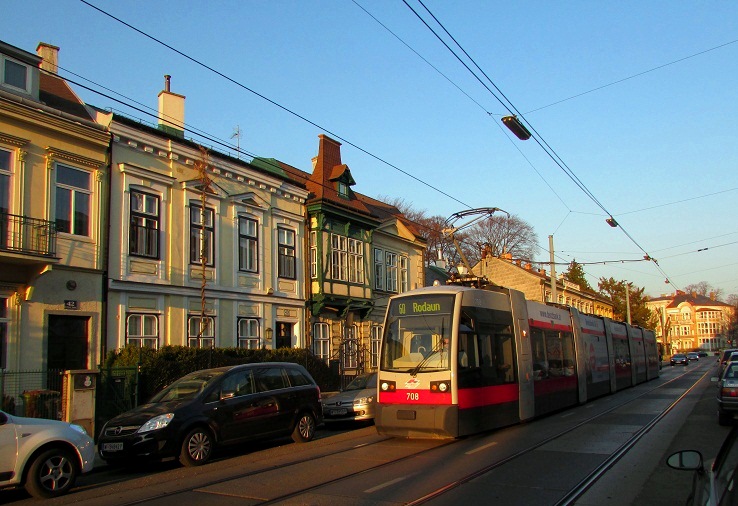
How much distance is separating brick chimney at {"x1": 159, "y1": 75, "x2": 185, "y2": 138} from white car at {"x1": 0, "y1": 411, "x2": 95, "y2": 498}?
15290mm

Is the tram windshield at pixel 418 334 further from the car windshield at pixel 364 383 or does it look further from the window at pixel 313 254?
the window at pixel 313 254

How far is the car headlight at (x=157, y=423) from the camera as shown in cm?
1109

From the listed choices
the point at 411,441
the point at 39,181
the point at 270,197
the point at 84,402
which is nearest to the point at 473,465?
the point at 411,441

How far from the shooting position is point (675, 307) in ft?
497

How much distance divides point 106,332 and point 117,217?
11.2 ft

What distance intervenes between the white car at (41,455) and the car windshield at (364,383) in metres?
9.91

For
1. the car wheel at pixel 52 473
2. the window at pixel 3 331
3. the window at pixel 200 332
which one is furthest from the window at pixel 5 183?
the car wheel at pixel 52 473

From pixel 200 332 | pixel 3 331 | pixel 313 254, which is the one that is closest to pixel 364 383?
pixel 200 332

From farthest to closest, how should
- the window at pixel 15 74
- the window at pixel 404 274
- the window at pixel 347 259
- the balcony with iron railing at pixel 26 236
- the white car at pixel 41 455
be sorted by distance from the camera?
the window at pixel 404 274
the window at pixel 347 259
the window at pixel 15 74
the balcony with iron railing at pixel 26 236
the white car at pixel 41 455

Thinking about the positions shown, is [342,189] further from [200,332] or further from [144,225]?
[144,225]

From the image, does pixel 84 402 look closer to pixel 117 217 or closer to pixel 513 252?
pixel 117 217

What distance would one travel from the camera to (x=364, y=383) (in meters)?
18.9

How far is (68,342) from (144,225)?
14.3 ft

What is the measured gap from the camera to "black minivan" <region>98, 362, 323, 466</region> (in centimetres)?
1111
